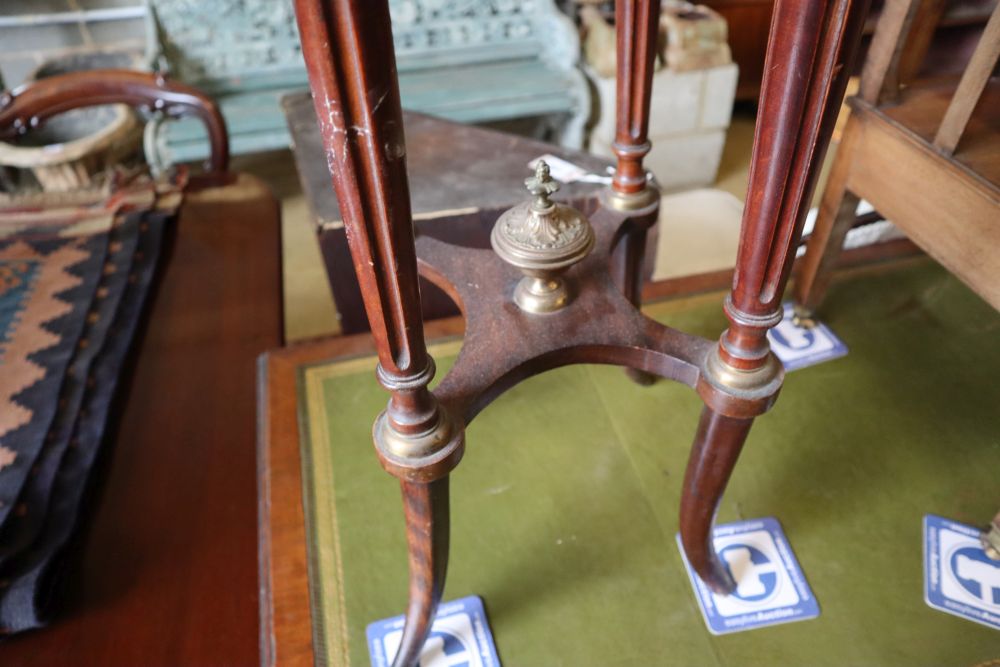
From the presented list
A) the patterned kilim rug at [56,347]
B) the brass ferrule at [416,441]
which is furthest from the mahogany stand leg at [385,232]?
the patterned kilim rug at [56,347]

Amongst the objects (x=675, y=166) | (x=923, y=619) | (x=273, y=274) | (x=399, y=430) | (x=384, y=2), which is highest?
(x=384, y=2)

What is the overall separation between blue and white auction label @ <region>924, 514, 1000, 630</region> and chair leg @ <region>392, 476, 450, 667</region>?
0.64m

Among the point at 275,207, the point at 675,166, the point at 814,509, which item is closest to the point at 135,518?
the point at 275,207

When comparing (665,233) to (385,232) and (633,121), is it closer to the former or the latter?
(633,121)

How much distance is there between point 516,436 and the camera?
1133mm

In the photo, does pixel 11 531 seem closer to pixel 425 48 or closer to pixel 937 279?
pixel 937 279

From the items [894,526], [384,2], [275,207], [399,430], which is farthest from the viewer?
[275,207]

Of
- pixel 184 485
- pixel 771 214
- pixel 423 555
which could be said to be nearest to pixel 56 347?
pixel 184 485

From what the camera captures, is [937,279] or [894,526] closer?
[894,526]

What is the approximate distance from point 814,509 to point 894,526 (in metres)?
0.10

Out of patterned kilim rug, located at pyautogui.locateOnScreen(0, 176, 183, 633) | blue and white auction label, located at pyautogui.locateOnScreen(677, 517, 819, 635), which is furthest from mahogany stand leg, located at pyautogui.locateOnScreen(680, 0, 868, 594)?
patterned kilim rug, located at pyautogui.locateOnScreen(0, 176, 183, 633)

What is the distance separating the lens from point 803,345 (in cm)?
124

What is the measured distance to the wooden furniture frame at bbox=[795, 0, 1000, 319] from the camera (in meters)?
0.85

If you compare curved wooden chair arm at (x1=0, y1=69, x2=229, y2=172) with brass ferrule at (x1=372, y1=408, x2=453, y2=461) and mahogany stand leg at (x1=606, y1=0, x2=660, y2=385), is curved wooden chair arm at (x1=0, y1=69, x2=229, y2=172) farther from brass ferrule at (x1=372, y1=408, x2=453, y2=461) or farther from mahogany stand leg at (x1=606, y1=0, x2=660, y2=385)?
brass ferrule at (x1=372, y1=408, x2=453, y2=461)
